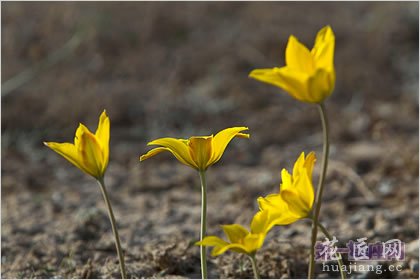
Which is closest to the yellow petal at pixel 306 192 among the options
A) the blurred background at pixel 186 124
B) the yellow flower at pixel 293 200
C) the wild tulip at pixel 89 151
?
the yellow flower at pixel 293 200

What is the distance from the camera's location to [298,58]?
176 centimetres

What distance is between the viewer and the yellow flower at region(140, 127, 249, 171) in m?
1.93

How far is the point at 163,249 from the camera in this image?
9.24ft

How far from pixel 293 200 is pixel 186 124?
375 centimetres

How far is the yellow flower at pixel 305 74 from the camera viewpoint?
170 centimetres

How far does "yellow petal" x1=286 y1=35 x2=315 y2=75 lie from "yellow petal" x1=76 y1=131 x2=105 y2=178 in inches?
21.5

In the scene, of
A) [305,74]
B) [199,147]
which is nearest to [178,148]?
[199,147]

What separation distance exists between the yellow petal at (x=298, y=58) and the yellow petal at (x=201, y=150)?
321mm

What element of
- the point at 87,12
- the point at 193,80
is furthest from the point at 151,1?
the point at 193,80

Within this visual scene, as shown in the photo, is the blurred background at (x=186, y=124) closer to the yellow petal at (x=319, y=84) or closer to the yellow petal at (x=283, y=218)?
the yellow petal at (x=283, y=218)

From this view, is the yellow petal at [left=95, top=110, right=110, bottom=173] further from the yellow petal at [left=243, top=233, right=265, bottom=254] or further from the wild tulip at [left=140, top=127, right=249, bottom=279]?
the yellow petal at [left=243, top=233, right=265, bottom=254]

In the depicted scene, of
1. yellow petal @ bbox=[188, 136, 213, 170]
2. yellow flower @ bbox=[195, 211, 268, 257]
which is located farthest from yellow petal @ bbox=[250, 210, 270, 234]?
yellow petal @ bbox=[188, 136, 213, 170]

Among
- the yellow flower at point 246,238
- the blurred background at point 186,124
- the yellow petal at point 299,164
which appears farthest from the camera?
the blurred background at point 186,124

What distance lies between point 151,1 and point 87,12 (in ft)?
2.22
